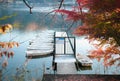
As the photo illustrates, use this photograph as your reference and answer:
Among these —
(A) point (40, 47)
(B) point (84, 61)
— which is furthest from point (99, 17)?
(A) point (40, 47)

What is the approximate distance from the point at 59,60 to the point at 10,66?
398 cm

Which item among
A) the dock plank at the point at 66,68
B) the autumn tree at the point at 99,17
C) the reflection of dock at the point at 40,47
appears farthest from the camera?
the reflection of dock at the point at 40,47

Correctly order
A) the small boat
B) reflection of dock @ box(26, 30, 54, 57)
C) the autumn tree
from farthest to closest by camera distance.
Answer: reflection of dock @ box(26, 30, 54, 57) < the small boat < the autumn tree

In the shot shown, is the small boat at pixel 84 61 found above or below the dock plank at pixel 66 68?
above

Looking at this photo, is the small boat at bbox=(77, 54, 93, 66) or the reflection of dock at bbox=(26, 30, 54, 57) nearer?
the small boat at bbox=(77, 54, 93, 66)

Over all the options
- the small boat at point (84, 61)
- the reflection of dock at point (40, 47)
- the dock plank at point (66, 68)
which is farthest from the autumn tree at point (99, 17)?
the reflection of dock at point (40, 47)

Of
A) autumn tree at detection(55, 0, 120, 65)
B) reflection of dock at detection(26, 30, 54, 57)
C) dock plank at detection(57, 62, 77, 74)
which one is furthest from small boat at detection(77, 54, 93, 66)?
autumn tree at detection(55, 0, 120, 65)

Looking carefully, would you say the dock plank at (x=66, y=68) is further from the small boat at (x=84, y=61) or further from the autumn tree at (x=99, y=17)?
the autumn tree at (x=99, y=17)

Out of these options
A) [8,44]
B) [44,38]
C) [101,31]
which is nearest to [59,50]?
[44,38]

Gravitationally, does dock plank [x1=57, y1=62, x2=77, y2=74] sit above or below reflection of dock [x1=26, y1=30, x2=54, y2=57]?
below

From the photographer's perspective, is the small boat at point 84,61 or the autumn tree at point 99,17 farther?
the small boat at point 84,61

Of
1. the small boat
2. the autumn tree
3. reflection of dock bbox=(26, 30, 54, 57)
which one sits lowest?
the small boat

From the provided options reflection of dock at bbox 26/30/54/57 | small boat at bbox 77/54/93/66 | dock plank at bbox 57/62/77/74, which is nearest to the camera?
dock plank at bbox 57/62/77/74

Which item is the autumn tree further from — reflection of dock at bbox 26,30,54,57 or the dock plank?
reflection of dock at bbox 26,30,54,57
